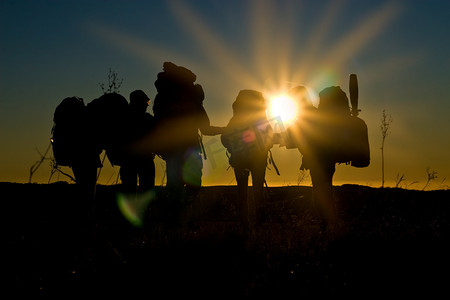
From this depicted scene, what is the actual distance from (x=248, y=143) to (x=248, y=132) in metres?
0.21

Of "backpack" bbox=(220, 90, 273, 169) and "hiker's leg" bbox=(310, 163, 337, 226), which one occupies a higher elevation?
"backpack" bbox=(220, 90, 273, 169)

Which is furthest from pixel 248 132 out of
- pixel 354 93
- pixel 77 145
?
pixel 77 145

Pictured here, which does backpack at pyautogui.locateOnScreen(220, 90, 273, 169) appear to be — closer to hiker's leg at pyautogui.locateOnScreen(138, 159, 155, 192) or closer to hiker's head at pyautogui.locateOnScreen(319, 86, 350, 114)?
hiker's head at pyautogui.locateOnScreen(319, 86, 350, 114)

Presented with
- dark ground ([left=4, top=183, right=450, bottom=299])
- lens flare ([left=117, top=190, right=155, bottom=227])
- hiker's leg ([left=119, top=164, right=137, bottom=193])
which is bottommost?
dark ground ([left=4, top=183, right=450, bottom=299])

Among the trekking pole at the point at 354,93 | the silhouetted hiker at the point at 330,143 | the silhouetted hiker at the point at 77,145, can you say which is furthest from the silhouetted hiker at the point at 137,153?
the trekking pole at the point at 354,93

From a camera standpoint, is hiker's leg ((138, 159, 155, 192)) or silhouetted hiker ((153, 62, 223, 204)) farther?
hiker's leg ((138, 159, 155, 192))

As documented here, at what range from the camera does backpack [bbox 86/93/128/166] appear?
8.84 meters

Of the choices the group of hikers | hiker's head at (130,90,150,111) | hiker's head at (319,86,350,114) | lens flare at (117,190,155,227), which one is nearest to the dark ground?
lens flare at (117,190,155,227)

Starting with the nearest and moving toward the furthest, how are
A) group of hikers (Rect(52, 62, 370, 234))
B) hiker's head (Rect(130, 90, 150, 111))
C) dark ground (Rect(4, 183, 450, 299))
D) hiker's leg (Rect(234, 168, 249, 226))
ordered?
dark ground (Rect(4, 183, 450, 299))
group of hikers (Rect(52, 62, 370, 234))
hiker's leg (Rect(234, 168, 249, 226))
hiker's head (Rect(130, 90, 150, 111))

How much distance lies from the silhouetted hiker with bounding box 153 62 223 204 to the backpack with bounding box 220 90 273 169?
790 millimetres

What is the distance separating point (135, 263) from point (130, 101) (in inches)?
197

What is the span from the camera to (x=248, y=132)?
369 inches

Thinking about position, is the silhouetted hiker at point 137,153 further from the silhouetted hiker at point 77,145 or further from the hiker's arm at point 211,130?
the hiker's arm at point 211,130

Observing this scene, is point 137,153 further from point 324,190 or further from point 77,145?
point 324,190
